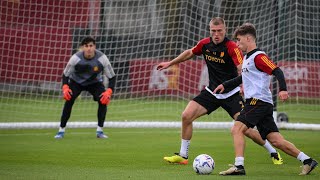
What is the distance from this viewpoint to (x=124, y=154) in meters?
11.7

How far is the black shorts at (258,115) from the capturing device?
30.0 ft

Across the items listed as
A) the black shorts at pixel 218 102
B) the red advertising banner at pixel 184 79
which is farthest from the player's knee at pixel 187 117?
the red advertising banner at pixel 184 79

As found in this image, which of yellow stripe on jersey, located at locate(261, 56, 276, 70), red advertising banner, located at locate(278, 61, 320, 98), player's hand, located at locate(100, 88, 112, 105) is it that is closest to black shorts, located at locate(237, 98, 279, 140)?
yellow stripe on jersey, located at locate(261, 56, 276, 70)

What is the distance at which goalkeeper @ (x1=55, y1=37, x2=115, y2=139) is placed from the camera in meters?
14.7

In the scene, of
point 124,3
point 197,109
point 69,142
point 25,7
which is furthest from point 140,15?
point 197,109

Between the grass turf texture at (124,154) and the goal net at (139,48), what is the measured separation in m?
0.98

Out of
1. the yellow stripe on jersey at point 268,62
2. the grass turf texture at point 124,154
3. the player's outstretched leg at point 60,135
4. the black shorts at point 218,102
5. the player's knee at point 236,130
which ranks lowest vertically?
the player's outstretched leg at point 60,135

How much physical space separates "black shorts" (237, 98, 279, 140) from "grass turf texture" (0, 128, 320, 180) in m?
0.55

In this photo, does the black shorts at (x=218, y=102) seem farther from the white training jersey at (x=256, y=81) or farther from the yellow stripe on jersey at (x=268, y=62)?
the yellow stripe on jersey at (x=268, y=62)

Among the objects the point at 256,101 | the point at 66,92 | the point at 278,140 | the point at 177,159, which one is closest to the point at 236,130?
the point at 256,101

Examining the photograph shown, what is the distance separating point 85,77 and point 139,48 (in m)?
5.34

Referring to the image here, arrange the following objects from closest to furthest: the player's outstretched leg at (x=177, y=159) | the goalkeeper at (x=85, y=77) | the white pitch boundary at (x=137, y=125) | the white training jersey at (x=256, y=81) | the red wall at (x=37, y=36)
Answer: the white training jersey at (x=256, y=81)
the player's outstretched leg at (x=177, y=159)
the goalkeeper at (x=85, y=77)
the white pitch boundary at (x=137, y=125)
the red wall at (x=37, y=36)

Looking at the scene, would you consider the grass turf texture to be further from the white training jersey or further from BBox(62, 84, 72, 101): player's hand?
the white training jersey

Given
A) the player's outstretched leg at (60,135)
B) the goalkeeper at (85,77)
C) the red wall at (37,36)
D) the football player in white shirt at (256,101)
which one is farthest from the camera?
the red wall at (37,36)
